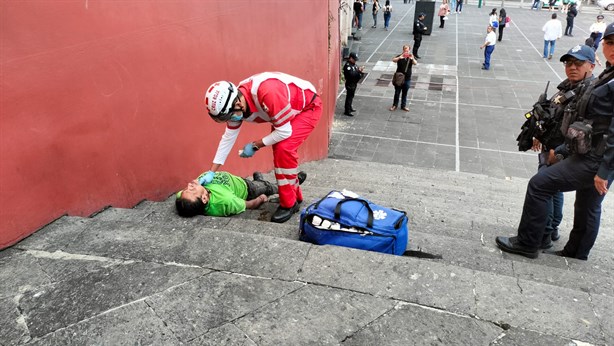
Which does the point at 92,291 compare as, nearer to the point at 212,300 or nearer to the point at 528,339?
the point at 212,300

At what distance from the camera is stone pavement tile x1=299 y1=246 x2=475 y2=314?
2.15m

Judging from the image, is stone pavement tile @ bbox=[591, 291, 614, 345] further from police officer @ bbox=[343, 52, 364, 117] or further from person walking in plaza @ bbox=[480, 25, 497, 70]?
person walking in plaza @ bbox=[480, 25, 497, 70]

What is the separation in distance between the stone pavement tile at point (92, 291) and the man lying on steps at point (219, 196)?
923 mm

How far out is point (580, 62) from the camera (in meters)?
3.24

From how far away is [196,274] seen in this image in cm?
235

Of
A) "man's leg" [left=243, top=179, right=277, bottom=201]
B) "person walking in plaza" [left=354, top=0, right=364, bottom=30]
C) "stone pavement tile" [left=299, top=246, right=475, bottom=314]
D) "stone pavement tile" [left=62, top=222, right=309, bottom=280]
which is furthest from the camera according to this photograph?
"person walking in plaza" [left=354, top=0, right=364, bottom=30]

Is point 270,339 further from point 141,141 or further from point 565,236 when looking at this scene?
point 565,236

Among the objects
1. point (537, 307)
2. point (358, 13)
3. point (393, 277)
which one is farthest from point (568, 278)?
point (358, 13)

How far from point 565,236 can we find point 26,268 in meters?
4.43

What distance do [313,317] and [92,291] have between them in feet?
3.83

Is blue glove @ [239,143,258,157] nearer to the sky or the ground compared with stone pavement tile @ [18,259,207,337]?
nearer to the sky

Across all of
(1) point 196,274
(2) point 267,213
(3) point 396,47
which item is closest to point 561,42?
(3) point 396,47

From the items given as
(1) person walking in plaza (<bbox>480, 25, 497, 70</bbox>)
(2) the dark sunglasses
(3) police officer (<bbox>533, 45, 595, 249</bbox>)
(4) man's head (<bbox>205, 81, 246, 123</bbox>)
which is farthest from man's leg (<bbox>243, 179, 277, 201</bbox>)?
(1) person walking in plaza (<bbox>480, 25, 497, 70</bbox>)

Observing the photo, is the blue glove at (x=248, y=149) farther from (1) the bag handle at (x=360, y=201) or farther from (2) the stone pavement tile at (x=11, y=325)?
(2) the stone pavement tile at (x=11, y=325)
